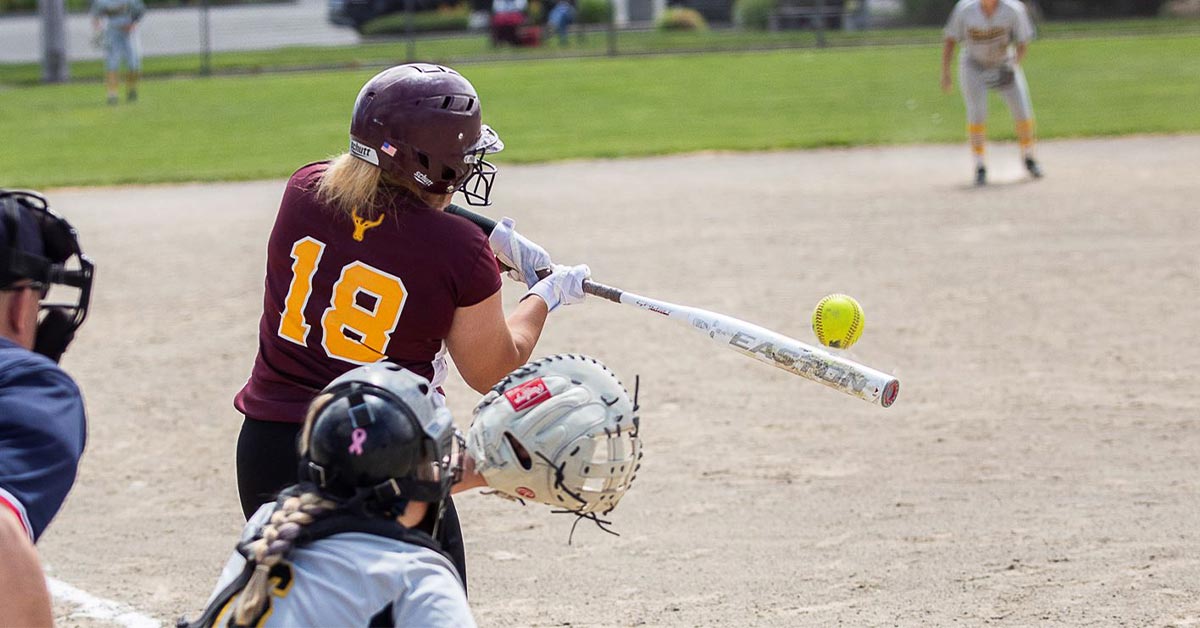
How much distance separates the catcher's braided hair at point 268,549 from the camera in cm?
268

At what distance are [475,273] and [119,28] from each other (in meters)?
23.1

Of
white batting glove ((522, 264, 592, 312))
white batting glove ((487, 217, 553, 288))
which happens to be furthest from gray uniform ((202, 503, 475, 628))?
white batting glove ((487, 217, 553, 288))

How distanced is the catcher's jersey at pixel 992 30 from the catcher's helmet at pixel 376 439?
44.2 ft

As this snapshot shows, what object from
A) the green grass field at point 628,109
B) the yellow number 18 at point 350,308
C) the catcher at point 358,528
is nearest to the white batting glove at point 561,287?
the yellow number 18 at point 350,308

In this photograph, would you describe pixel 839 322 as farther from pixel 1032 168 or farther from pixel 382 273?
pixel 1032 168

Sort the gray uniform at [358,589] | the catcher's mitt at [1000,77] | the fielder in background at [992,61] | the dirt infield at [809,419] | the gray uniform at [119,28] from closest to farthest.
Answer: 1. the gray uniform at [358,589]
2. the dirt infield at [809,419]
3. the fielder in background at [992,61]
4. the catcher's mitt at [1000,77]
5. the gray uniform at [119,28]

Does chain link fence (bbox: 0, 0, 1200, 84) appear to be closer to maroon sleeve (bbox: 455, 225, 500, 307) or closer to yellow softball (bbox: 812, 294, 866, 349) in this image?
yellow softball (bbox: 812, 294, 866, 349)

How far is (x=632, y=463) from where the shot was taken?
3213mm

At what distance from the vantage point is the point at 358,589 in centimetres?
269

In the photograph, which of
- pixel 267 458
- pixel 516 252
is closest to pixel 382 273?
pixel 267 458

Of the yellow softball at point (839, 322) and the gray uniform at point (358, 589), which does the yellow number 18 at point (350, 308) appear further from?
the yellow softball at point (839, 322)

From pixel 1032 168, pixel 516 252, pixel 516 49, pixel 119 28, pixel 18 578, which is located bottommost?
pixel 516 49

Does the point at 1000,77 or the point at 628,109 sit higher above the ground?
the point at 1000,77

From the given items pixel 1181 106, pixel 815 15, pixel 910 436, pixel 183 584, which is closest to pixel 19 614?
pixel 183 584
